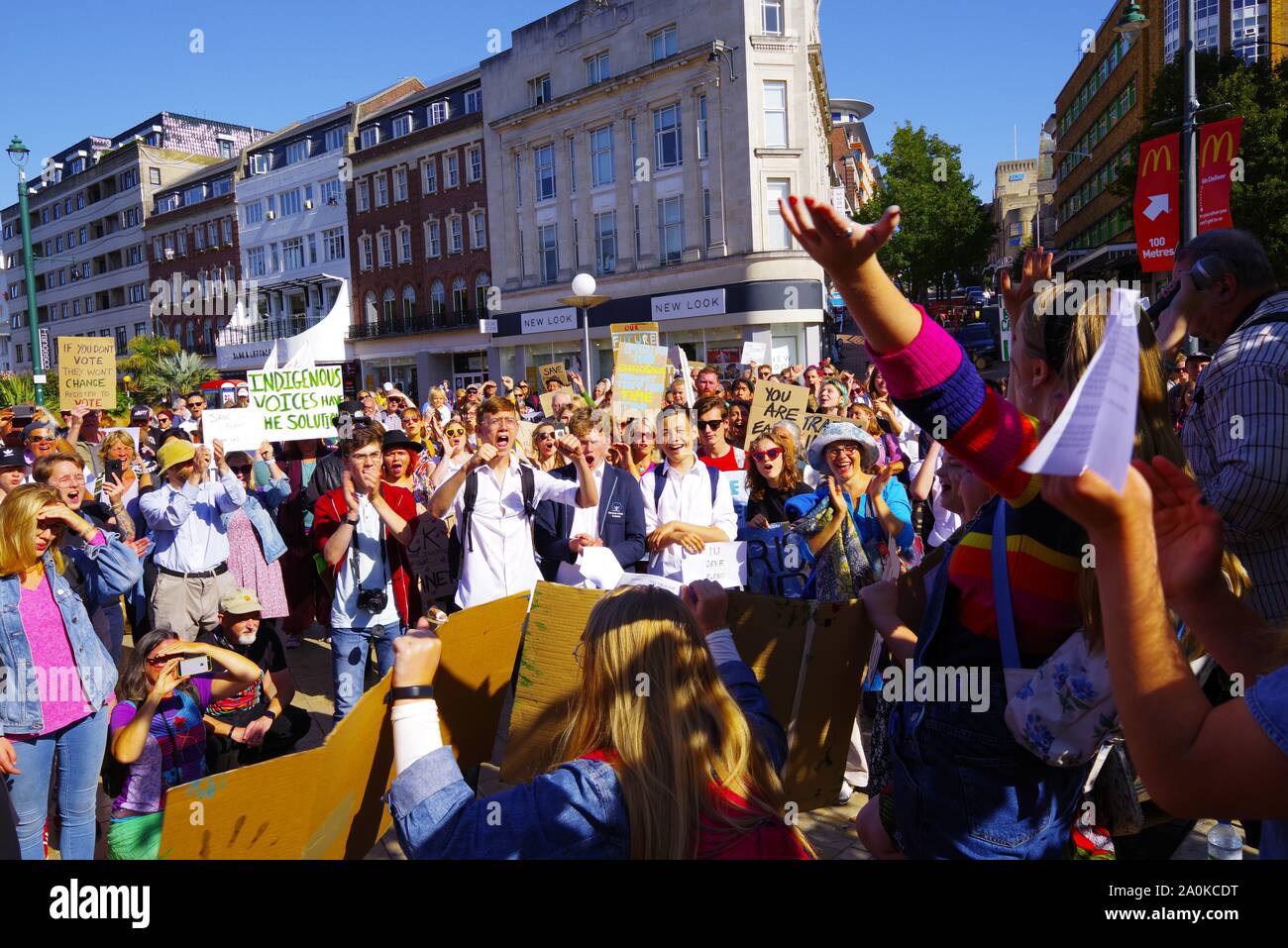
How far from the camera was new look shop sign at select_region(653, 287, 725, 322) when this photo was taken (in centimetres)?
3028

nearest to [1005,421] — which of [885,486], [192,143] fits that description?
[885,486]

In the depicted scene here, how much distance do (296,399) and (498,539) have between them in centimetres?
369

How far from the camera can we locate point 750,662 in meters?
3.02

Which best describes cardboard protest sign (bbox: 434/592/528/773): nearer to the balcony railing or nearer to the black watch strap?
the black watch strap

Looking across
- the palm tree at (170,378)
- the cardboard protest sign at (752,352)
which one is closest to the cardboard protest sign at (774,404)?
the cardboard protest sign at (752,352)

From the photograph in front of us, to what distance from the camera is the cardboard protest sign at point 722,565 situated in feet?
13.4

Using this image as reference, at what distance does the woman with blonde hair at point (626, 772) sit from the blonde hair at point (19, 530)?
2493 mm

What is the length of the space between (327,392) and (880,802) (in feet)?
21.6

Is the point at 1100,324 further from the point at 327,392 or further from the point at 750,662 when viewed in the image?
the point at 327,392

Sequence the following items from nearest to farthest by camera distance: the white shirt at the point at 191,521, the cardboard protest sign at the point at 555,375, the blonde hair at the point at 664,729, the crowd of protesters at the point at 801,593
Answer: the crowd of protesters at the point at 801,593
the blonde hair at the point at 664,729
the white shirt at the point at 191,521
the cardboard protest sign at the point at 555,375

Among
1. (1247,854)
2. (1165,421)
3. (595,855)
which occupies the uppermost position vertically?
(1165,421)

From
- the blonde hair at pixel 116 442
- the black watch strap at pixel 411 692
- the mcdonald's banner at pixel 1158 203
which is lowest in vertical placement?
the black watch strap at pixel 411 692

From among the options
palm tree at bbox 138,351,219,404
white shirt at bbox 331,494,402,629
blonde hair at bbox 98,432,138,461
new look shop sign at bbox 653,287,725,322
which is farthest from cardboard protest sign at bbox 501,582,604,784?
palm tree at bbox 138,351,219,404

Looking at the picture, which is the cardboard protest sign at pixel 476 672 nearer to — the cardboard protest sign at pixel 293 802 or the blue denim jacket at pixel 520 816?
the cardboard protest sign at pixel 293 802
